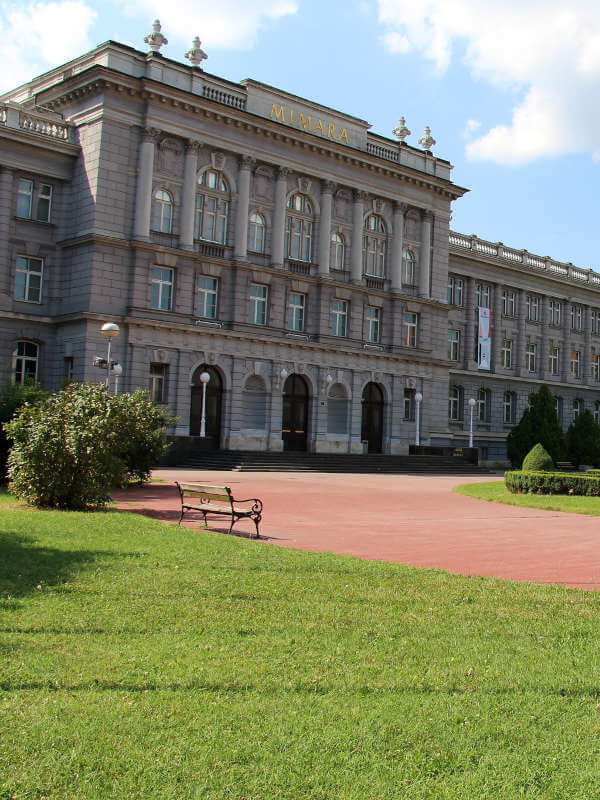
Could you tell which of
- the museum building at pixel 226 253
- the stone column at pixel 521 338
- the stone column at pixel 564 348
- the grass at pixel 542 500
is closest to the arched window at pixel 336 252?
the museum building at pixel 226 253

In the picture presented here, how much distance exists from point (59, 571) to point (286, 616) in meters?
3.21

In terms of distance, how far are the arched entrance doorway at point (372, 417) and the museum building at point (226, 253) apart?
0.37ft

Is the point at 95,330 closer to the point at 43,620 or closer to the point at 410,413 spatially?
the point at 410,413

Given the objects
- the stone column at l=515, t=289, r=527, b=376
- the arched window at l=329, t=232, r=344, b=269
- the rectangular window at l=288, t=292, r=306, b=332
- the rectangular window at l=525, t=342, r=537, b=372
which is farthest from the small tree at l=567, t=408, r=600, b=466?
the rectangular window at l=288, t=292, r=306, b=332

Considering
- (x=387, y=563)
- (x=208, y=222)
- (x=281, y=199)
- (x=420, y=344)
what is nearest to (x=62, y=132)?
(x=208, y=222)

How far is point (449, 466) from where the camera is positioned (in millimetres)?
46562

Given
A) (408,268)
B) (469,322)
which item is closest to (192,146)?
(408,268)

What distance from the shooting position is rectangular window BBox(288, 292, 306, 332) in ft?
156

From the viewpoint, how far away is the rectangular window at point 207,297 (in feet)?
145

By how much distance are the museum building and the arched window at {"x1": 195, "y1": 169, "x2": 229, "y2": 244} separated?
86 millimetres

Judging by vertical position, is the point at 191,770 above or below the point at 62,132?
below

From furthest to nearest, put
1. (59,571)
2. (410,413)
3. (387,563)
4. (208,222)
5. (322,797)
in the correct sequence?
(410,413)
(208,222)
(387,563)
(59,571)
(322,797)

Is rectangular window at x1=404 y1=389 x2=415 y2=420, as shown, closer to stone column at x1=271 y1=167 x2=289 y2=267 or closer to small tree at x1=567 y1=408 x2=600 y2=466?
small tree at x1=567 y1=408 x2=600 y2=466

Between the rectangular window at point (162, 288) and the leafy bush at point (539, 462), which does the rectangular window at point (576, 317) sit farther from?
the leafy bush at point (539, 462)
